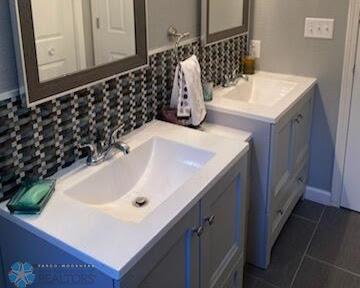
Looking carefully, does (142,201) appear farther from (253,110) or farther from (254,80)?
(254,80)

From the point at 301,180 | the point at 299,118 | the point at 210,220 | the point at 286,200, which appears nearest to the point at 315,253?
→ the point at 286,200

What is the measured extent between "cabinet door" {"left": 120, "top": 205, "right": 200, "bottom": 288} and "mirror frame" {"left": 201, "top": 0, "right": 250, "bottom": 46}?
105 cm

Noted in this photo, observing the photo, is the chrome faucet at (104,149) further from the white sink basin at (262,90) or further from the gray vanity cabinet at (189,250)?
the white sink basin at (262,90)

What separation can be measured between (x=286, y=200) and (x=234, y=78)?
0.74 meters

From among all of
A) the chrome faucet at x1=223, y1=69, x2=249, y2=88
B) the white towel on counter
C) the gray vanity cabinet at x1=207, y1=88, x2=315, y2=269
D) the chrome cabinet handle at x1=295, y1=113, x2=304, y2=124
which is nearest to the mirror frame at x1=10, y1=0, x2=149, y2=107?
the white towel on counter

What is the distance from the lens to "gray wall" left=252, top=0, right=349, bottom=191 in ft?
7.74

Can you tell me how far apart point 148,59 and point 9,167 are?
739mm

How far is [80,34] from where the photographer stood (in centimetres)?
143

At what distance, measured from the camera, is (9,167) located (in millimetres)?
1289

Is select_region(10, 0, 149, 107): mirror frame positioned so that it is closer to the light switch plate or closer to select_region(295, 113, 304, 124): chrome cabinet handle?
select_region(295, 113, 304, 124): chrome cabinet handle

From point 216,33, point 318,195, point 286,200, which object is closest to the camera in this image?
point 216,33

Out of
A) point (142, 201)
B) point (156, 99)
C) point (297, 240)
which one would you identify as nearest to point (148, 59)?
point (156, 99)

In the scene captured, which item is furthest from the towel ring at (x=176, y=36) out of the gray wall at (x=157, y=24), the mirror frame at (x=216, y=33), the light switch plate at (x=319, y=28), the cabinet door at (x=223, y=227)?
the light switch plate at (x=319, y=28)

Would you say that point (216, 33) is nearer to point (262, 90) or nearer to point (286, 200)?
point (262, 90)
